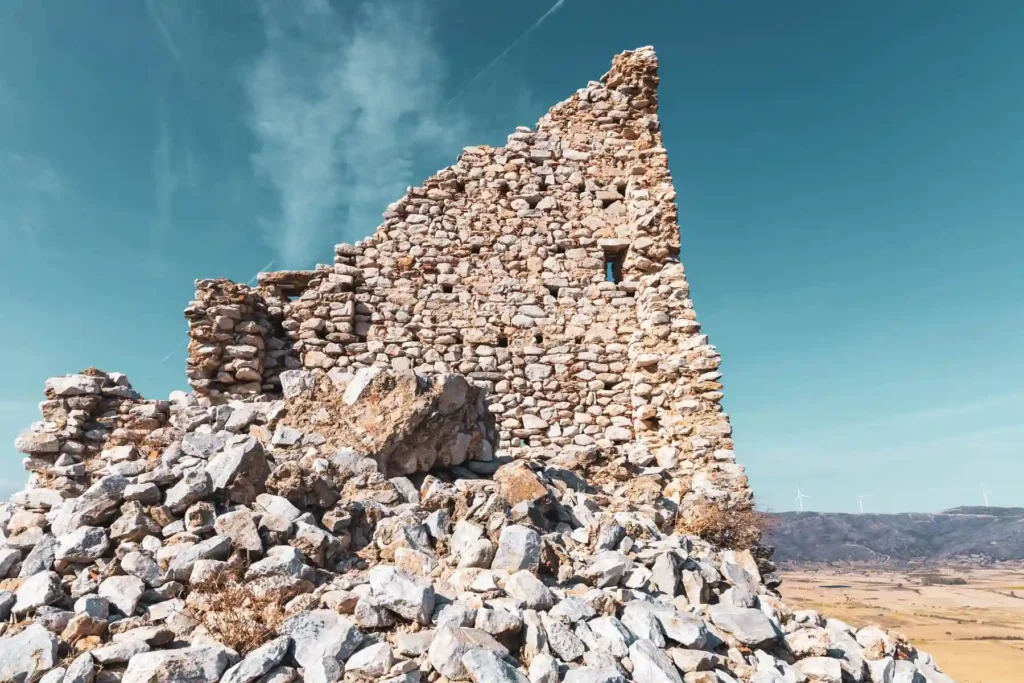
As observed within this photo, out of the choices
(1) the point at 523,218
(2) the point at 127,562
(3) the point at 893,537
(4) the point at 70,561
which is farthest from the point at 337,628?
(3) the point at 893,537

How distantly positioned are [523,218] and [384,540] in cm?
631

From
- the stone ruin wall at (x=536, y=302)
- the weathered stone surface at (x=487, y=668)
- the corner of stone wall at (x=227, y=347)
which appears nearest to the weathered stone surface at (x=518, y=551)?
the weathered stone surface at (x=487, y=668)

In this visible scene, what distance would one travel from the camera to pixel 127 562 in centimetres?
324

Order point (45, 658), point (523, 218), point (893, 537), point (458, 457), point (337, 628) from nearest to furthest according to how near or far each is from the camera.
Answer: point (45, 658), point (337, 628), point (458, 457), point (523, 218), point (893, 537)

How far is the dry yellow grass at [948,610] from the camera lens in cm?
2683

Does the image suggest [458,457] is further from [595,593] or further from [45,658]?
[45,658]

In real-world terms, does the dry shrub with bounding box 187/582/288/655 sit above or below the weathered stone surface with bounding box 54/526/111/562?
below

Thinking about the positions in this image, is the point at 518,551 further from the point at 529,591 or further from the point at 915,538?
the point at 915,538

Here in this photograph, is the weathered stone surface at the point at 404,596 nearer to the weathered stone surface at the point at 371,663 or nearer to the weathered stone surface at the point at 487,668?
the weathered stone surface at the point at 371,663

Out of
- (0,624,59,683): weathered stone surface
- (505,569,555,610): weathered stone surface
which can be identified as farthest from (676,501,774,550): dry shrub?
(0,624,59,683): weathered stone surface

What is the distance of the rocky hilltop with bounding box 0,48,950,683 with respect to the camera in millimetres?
2857

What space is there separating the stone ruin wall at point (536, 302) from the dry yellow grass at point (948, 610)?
145 inches

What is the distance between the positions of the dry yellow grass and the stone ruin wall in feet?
12.1

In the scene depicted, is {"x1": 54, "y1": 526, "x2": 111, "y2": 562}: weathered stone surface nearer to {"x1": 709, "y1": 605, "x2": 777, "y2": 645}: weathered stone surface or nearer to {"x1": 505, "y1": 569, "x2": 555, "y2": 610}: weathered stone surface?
{"x1": 505, "y1": 569, "x2": 555, "y2": 610}: weathered stone surface
